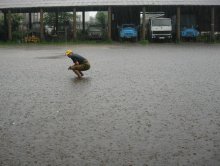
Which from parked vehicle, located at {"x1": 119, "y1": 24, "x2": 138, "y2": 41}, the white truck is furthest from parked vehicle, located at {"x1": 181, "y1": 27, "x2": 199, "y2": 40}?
parked vehicle, located at {"x1": 119, "y1": 24, "x2": 138, "y2": 41}

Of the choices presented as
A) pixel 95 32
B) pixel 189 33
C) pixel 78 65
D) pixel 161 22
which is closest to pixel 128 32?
pixel 161 22

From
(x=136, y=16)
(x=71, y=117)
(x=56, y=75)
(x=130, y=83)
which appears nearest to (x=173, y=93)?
(x=130, y=83)

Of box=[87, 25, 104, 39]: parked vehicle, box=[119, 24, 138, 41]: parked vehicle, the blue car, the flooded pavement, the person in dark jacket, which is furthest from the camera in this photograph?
box=[87, 25, 104, 39]: parked vehicle

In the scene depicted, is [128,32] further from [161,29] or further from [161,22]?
[161,22]

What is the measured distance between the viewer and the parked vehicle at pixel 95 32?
42.0 metres

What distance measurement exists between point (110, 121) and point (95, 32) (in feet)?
115

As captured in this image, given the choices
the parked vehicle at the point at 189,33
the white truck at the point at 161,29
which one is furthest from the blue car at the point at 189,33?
the white truck at the point at 161,29

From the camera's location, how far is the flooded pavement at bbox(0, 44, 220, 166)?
5.46 metres

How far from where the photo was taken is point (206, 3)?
35688 mm

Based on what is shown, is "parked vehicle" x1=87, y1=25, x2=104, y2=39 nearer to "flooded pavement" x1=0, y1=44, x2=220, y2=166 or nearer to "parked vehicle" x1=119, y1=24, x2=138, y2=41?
"parked vehicle" x1=119, y1=24, x2=138, y2=41

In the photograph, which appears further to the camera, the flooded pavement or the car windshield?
the car windshield

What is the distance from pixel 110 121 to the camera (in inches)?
289

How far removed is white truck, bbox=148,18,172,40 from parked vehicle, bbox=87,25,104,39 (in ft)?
20.8

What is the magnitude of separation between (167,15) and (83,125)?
1569 inches
